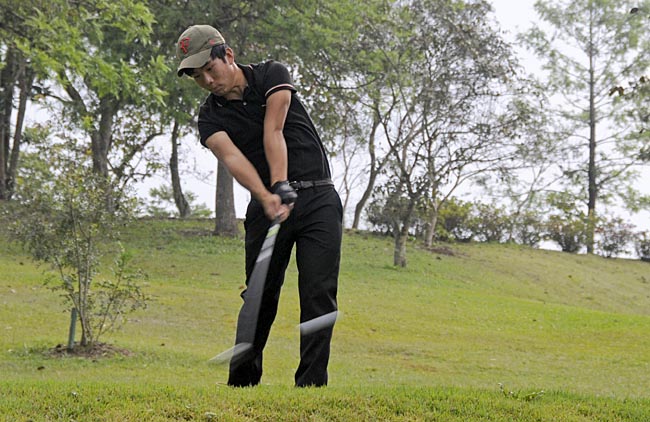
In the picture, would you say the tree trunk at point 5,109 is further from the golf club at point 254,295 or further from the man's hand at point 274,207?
the man's hand at point 274,207

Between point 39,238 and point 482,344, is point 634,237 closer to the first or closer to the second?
point 482,344

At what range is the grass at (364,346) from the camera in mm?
4867

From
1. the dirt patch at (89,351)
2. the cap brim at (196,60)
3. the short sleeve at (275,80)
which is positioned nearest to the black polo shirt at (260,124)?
the short sleeve at (275,80)

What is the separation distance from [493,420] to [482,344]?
8728mm

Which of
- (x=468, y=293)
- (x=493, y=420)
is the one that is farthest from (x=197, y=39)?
(x=468, y=293)

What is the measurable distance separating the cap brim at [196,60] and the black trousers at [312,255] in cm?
91

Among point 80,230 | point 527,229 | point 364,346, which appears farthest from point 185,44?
point 527,229

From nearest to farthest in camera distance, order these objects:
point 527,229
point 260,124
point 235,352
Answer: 1. point 260,124
2. point 235,352
3. point 527,229

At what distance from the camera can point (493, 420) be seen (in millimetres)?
4973

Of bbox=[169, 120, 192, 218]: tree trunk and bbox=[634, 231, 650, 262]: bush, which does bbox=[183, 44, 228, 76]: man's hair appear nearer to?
bbox=[169, 120, 192, 218]: tree trunk

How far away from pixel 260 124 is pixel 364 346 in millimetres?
8174

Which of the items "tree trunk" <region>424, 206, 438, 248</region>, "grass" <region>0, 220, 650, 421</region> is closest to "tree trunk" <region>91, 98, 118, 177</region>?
"grass" <region>0, 220, 650, 421</region>

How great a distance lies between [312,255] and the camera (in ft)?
16.0

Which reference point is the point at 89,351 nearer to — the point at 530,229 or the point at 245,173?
the point at 245,173
